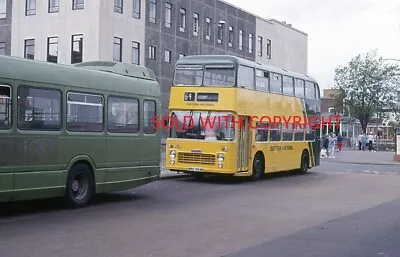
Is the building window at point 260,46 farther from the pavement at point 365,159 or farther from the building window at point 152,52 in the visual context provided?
the pavement at point 365,159

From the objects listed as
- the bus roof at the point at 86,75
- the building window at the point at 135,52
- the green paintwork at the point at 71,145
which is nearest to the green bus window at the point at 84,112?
the green paintwork at the point at 71,145

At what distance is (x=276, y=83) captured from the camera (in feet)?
75.6

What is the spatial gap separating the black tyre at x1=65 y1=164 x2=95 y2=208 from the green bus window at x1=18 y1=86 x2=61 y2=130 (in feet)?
3.72

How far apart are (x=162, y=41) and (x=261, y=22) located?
18.6 m

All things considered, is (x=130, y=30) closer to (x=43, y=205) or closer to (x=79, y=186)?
(x=43, y=205)

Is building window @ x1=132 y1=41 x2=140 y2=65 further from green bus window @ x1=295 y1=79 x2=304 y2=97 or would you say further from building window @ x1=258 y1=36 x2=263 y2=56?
green bus window @ x1=295 y1=79 x2=304 y2=97

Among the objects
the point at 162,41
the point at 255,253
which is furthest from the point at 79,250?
the point at 162,41

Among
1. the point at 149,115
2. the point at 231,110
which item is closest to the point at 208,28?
the point at 231,110

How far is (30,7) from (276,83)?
28.6m

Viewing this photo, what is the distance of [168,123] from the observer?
63.1 feet

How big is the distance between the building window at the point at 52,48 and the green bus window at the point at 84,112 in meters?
32.8

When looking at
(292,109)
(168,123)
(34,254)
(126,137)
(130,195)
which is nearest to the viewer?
(34,254)

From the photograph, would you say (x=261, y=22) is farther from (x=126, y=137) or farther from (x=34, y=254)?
(x=34, y=254)

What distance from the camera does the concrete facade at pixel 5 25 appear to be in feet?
153
